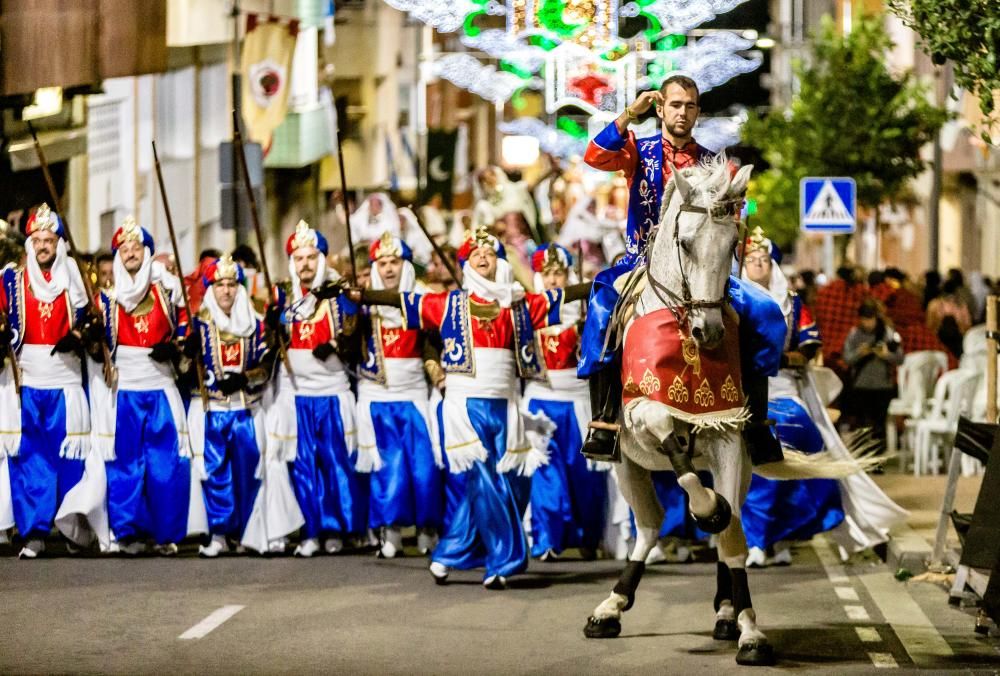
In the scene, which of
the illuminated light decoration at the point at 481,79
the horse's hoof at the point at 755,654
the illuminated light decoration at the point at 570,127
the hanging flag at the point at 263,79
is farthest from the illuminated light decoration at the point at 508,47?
the horse's hoof at the point at 755,654

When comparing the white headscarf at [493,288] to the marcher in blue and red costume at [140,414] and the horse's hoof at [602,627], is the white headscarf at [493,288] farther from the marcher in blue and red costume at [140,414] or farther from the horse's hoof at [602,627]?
the horse's hoof at [602,627]

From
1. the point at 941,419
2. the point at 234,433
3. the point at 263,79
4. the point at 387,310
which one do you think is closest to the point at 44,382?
the point at 234,433

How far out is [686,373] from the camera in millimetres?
10836

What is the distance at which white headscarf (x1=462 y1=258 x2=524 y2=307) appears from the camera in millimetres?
13680

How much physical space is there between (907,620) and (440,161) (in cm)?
1546

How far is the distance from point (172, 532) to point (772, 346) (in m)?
5.22

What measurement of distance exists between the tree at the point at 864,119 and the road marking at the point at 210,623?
26.1m

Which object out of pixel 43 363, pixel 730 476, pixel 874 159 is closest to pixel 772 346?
pixel 730 476

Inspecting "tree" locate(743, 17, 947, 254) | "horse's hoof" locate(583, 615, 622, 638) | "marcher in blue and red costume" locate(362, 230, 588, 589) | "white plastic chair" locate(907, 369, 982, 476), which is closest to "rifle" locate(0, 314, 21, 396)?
"marcher in blue and red costume" locate(362, 230, 588, 589)

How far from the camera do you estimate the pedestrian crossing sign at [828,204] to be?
82.4 ft

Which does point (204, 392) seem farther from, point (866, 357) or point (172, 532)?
point (866, 357)

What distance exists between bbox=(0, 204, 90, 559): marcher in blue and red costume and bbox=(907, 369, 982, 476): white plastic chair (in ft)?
29.1

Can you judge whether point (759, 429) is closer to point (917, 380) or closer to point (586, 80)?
point (917, 380)

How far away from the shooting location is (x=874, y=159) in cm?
3834
